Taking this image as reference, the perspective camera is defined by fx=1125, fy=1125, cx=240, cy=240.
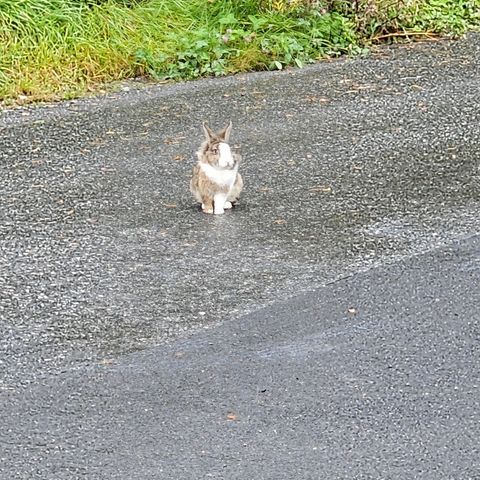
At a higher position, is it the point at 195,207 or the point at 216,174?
the point at 216,174

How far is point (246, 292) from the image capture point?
19.7 feet

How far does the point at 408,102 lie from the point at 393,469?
18.9 feet

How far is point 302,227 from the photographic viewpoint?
6.89 metres

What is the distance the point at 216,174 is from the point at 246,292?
121 centimetres

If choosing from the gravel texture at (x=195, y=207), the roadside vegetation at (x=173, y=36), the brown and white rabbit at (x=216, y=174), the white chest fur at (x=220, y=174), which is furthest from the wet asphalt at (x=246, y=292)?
the roadside vegetation at (x=173, y=36)

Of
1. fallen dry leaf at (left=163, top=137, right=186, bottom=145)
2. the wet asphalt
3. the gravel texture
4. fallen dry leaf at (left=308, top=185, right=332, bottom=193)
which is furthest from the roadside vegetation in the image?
fallen dry leaf at (left=308, top=185, right=332, bottom=193)

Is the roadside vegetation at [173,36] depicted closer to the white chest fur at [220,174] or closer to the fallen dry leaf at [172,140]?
the fallen dry leaf at [172,140]

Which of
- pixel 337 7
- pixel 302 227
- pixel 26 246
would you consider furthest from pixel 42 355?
pixel 337 7

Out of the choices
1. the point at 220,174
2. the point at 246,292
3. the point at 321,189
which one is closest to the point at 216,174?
the point at 220,174

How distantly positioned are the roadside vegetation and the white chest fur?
3.13 meters

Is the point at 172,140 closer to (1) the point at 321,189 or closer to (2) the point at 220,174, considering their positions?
(1) the point at 321,189

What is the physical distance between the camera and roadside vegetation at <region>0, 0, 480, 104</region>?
10078mm

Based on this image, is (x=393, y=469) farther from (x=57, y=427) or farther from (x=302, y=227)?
(x=302, y=227)

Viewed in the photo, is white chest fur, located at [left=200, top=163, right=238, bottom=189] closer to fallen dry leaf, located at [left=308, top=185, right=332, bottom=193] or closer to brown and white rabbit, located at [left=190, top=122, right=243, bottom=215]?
brown and white rabbit, located at [left=190, top=122, right=243, bottom=215]
